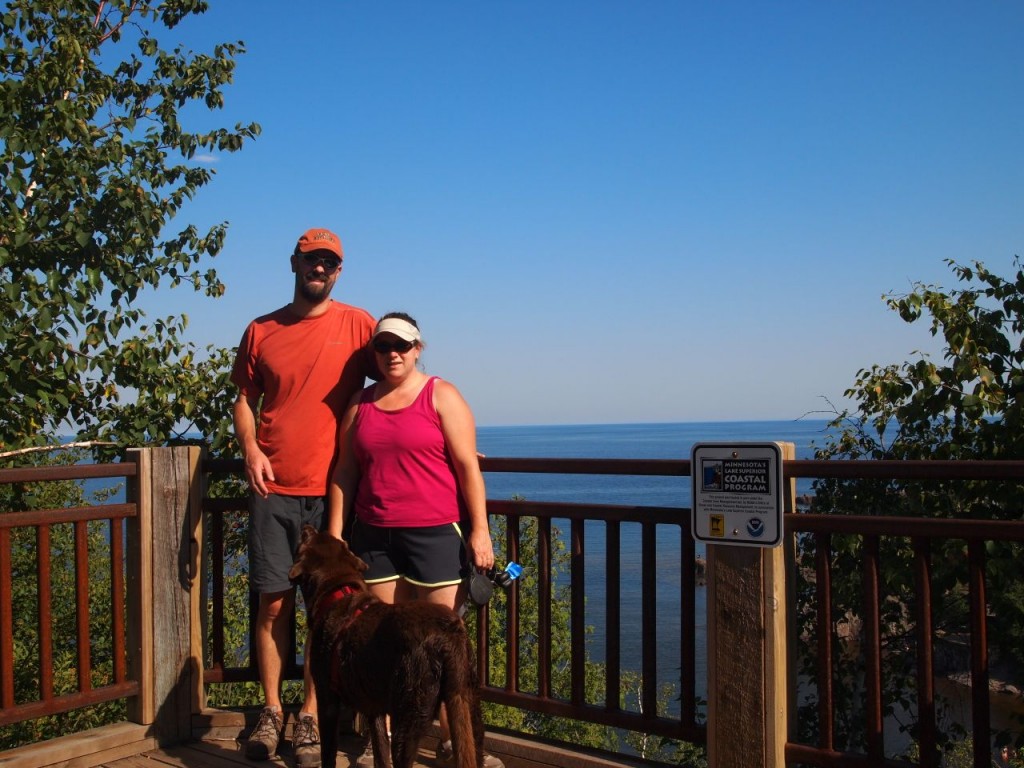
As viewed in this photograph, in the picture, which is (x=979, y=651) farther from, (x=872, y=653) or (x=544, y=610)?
(x=544, y=610)

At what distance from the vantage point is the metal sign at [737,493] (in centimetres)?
313

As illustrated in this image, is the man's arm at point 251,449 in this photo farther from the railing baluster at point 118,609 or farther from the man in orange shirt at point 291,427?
the railing baluster at point 118,609

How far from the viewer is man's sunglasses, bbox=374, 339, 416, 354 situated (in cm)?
367


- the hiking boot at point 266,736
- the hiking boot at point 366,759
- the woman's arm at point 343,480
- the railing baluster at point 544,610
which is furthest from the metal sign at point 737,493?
the hiking boot at point 266,736

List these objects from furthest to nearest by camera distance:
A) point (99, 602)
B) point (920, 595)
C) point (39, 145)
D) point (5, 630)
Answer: point (99, 602), point (39, 145), point (5, 630), point (920, 595)

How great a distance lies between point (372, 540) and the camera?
376cm

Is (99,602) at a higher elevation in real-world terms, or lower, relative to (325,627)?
lower

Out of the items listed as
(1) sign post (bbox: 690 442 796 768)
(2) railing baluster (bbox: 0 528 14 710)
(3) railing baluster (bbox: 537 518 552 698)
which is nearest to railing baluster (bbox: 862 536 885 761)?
(1) sign post (bbox: 690 442 796 768)

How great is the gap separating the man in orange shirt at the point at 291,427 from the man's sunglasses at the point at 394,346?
401 millimetres

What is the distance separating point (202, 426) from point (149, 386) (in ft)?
1.52

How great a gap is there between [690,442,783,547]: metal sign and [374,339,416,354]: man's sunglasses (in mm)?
1199

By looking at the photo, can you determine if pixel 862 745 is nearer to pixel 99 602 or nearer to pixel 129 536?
pixel 129 536

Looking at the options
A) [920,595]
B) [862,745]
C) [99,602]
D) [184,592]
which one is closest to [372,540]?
[184,592]

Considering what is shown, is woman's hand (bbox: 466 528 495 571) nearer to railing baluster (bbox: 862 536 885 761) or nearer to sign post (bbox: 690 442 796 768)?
sign post (bbox: 690 442 796 768)
